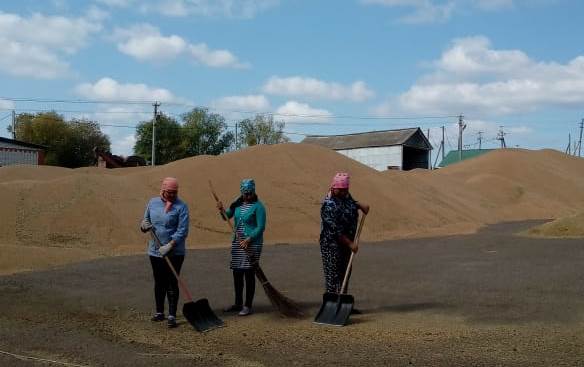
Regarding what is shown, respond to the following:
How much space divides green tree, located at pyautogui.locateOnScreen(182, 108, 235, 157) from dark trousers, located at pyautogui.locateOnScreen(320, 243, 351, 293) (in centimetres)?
6261

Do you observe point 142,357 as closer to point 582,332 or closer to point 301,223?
point 582,332

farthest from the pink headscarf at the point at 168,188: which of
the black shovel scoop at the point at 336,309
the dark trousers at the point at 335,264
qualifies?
the black shovel scoop at the point at 336,309

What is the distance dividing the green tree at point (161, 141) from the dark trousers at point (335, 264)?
59.1m

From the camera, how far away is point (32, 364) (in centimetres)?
513

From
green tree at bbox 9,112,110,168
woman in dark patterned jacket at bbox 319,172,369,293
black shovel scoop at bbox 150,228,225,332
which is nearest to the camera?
black shovel scoop at bbox 150,228,225,332


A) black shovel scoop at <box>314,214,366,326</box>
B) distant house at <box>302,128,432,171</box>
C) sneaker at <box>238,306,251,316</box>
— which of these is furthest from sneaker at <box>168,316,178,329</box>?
distant house at <box>302,128,432,171</box>

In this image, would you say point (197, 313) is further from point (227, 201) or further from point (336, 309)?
point (227, 201)

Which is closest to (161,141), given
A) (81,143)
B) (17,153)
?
(81,143)

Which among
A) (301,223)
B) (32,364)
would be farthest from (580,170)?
(32,364)

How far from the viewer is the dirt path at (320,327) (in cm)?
543

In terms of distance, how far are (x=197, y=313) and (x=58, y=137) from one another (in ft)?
202

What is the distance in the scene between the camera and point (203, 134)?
2879 inches

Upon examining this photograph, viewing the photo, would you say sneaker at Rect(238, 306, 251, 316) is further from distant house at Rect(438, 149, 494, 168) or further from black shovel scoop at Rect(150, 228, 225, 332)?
distant house at Rect(438, 149, 494, 168)

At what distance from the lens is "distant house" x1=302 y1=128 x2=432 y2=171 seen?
59.2 meters
